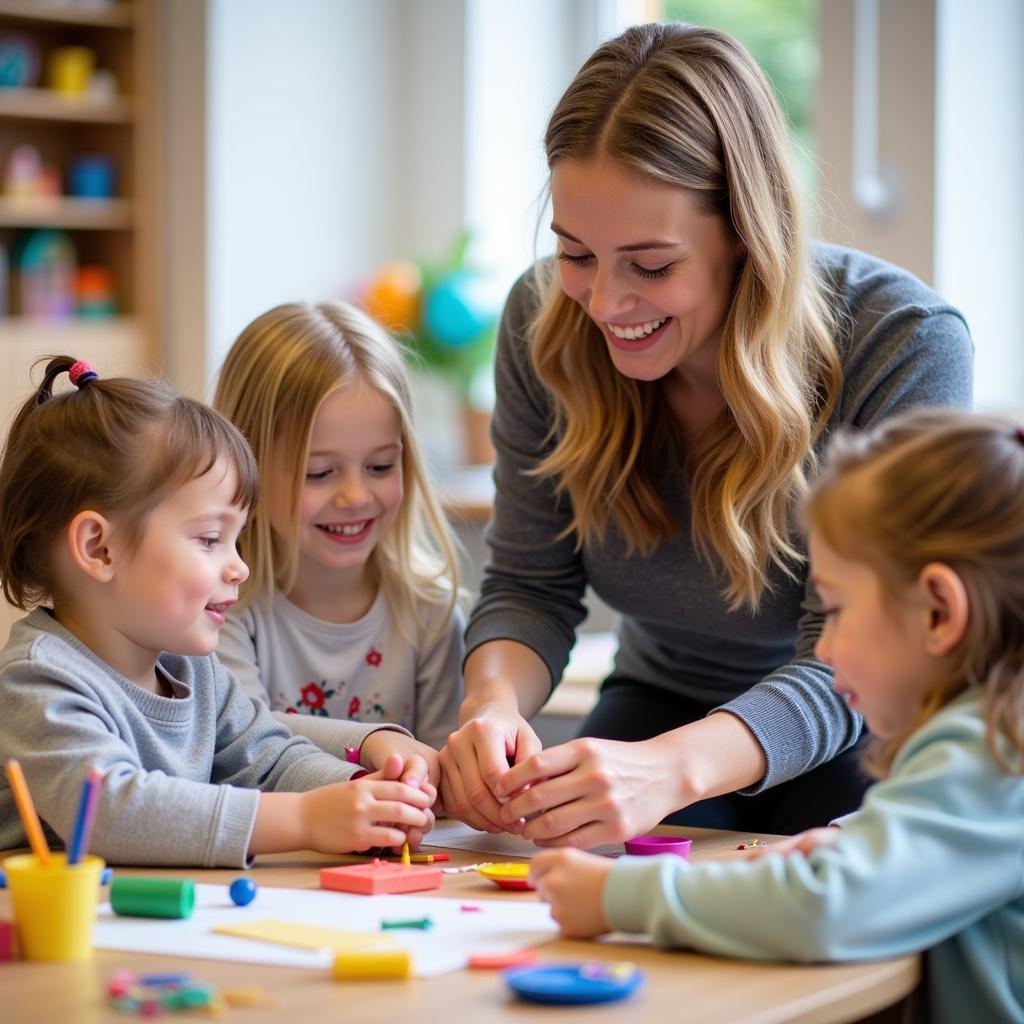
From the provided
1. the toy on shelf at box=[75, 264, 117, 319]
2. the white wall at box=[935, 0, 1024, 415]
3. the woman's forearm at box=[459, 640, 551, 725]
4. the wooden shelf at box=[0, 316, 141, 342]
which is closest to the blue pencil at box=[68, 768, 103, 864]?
the woman's forearm at box=[459, 640, 551, 725]

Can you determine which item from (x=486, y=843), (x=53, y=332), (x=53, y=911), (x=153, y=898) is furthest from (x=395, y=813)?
(x=53, y=332)

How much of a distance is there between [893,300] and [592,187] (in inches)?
13.3

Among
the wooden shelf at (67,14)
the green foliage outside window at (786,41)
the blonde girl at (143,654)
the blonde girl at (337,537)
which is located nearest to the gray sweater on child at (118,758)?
the blonde girl at (143,654)

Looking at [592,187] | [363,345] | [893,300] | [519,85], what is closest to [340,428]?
[363,345]

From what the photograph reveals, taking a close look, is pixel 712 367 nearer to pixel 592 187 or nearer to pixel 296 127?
pixel 592 187

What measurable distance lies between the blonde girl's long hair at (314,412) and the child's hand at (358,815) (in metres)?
0.51

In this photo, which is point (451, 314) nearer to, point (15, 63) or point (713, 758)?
point (15, 63)

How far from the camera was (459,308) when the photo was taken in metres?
3.72

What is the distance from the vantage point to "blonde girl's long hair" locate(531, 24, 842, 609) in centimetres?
143

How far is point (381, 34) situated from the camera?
4.19 meters

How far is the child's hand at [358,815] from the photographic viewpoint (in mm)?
1203

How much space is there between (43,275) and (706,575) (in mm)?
3038

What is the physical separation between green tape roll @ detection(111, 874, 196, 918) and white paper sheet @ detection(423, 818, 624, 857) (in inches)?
12.3

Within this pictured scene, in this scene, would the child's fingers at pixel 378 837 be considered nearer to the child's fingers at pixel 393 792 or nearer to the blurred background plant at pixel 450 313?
the child's fingers at pixel 393 792
